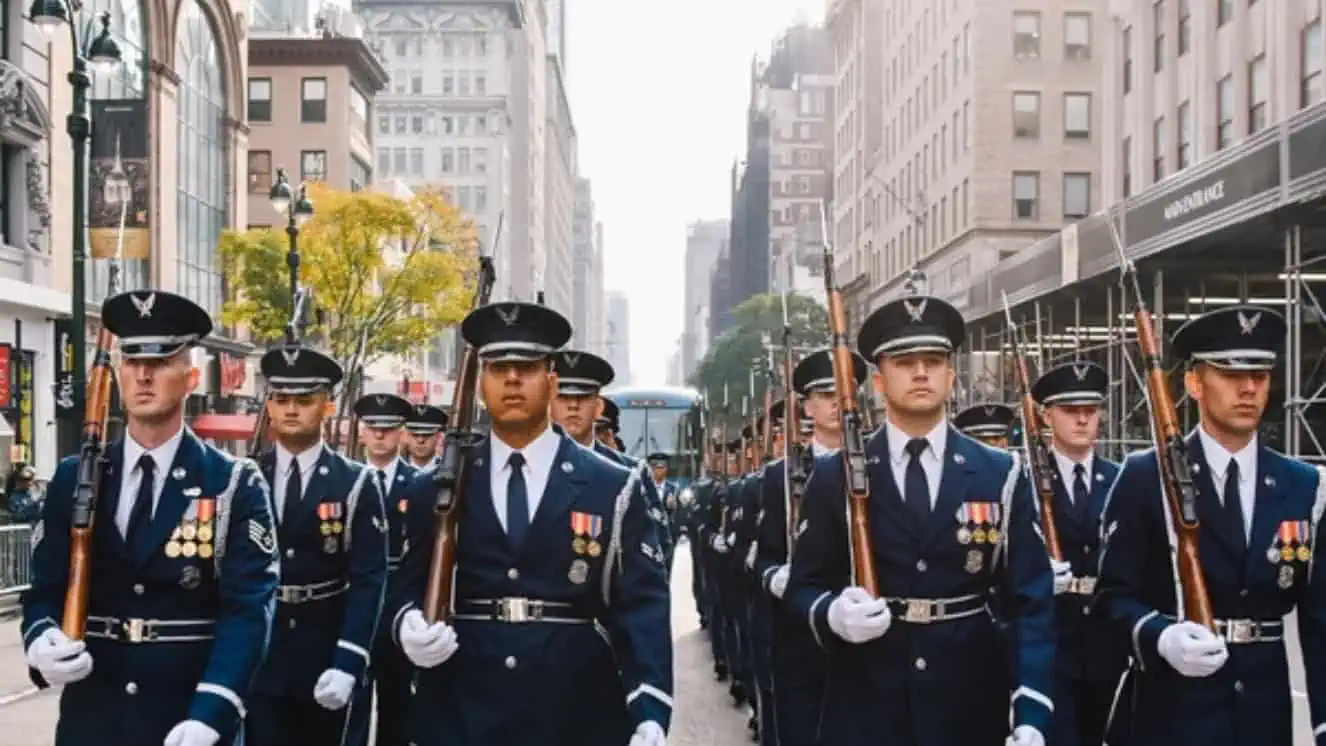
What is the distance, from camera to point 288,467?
28.3 feet

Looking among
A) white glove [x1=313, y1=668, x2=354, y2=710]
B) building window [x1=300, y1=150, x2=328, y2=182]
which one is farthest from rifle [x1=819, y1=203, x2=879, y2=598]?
building window [x1=300, y1=150, x2=328, y2=182]

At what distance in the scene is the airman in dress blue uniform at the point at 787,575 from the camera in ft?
28.3

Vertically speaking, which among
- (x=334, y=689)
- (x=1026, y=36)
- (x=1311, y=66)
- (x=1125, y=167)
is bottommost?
(x=334, y=689)

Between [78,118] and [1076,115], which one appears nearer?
[78,118]

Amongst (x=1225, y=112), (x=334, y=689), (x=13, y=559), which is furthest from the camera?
(x=1225, y=112)

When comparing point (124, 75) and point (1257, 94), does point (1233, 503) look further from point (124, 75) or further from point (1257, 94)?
point (124, 75)

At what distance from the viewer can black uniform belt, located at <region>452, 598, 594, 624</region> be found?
575 centimetres

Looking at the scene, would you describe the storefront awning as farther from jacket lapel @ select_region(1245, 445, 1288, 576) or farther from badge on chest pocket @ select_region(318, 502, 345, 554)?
jacket lapel @ select_region(1245, 445, 1288, 576)

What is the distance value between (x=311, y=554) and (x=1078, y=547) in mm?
4047

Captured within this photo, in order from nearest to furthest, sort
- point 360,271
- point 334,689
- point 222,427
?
point 334,689
point 222,427
point 360,271

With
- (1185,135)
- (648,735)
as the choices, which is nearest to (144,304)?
(648,735)

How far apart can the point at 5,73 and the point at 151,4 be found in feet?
39.5

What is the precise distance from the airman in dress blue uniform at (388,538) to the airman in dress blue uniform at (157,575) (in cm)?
100

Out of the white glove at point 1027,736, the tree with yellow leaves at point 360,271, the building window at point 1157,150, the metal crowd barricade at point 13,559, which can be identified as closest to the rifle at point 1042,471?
the white glove at point 1027,736
